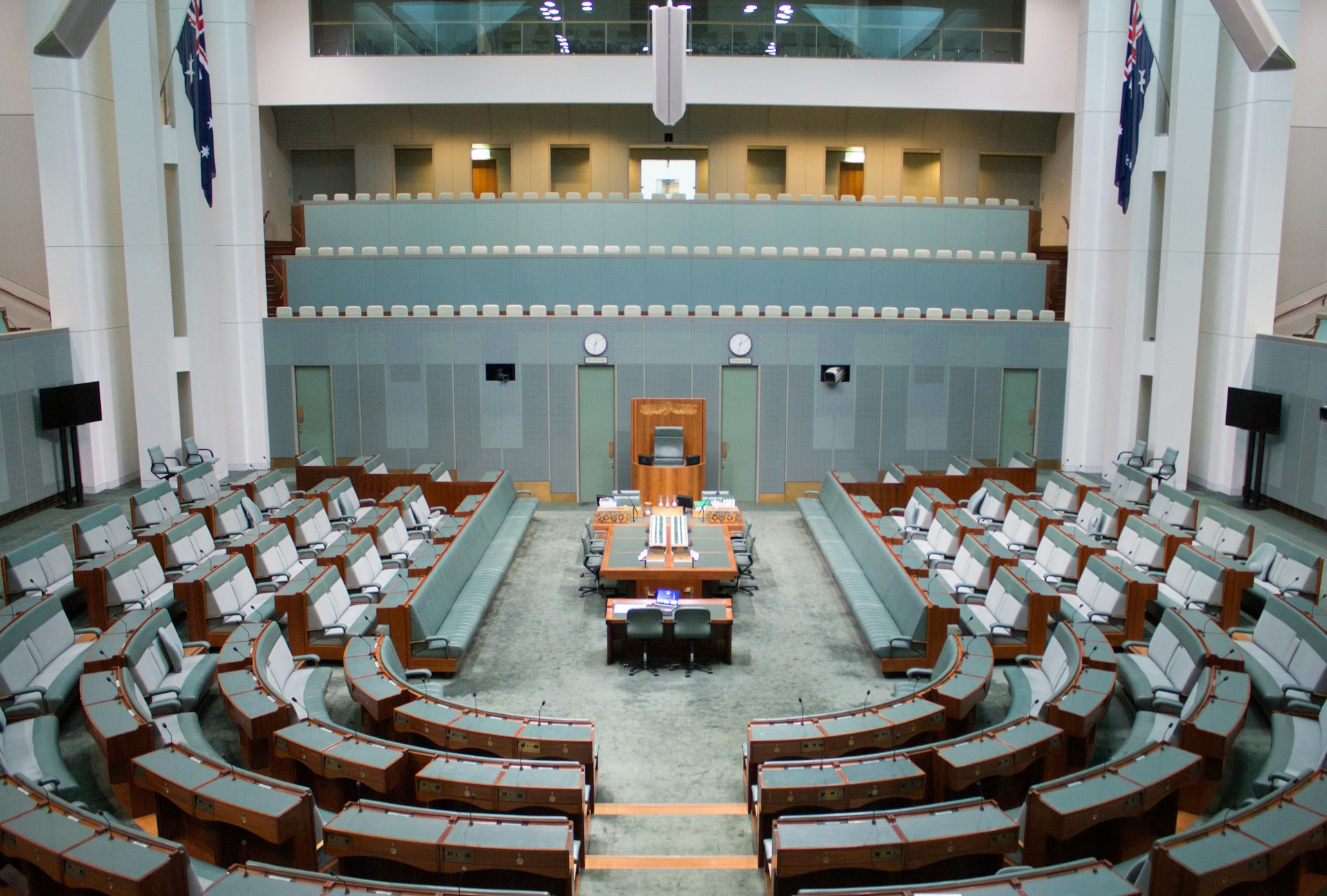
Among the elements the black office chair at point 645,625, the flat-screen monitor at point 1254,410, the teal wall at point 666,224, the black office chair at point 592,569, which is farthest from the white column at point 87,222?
the flat-screen monitor at point 1254,410

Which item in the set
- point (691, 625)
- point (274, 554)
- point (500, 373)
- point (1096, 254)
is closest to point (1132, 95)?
point (1096, 254)

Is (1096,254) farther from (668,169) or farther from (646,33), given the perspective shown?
(668,169)

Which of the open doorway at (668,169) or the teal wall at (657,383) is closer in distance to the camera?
the teal wall at (657,383)

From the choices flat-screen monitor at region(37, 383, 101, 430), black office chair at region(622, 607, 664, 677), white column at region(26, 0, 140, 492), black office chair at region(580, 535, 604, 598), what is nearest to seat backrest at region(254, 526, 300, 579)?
black office chair at region(580, 535, 604, 598)

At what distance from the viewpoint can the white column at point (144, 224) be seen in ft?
51.6

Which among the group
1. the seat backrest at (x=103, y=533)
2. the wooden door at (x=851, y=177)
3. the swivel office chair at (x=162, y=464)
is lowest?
the seat backrest at (x=103, y=533)

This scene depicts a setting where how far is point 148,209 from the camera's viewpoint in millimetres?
16188

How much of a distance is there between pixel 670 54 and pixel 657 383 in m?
5.97

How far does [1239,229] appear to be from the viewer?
1588 centimetres

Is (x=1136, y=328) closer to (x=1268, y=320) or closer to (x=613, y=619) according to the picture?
(x=1268, y=320)

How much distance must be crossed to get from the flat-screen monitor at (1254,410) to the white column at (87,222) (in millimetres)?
17652

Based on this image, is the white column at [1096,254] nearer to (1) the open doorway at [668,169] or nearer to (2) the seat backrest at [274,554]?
(1) the open doorway at [668,169]

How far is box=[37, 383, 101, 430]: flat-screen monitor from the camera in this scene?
15.1m

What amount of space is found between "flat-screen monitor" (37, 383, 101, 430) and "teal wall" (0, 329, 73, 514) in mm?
182
